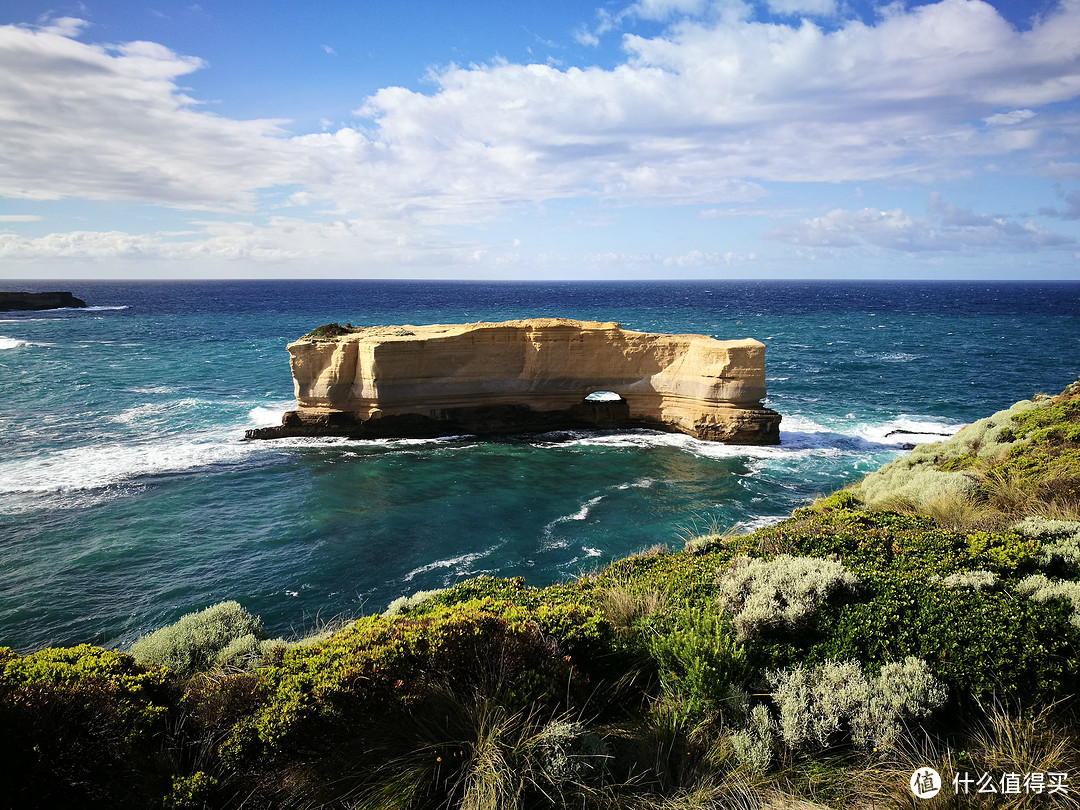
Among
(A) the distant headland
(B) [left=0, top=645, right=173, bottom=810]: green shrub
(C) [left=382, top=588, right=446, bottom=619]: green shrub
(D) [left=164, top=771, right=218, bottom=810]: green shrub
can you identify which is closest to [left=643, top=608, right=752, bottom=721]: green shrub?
(C) [left=382, top=588, right=446, bottom=619]: green shrub

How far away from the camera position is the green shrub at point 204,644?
788cm

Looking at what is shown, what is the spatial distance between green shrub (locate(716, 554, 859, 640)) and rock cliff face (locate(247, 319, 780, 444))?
22497mm

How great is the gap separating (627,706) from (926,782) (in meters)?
2.35

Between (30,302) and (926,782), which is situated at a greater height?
(30,302)

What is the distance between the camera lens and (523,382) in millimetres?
31312

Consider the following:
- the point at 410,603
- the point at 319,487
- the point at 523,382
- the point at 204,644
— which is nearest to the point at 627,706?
the point at 410,603

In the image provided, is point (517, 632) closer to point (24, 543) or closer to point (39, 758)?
point (39, 758)

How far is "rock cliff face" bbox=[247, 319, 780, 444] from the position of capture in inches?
1131

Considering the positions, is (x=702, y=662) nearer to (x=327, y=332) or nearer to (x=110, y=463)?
(x=110, y=463)

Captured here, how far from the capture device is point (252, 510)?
68.9 feet

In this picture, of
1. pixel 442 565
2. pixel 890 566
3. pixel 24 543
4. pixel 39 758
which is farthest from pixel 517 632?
pixel 24 543

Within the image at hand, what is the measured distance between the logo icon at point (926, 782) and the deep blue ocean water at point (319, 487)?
784cm

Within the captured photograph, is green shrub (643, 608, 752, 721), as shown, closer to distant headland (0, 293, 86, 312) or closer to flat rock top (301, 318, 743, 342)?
flat rock top (301, 318, 743, 342)

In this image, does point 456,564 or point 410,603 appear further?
point 456,564
